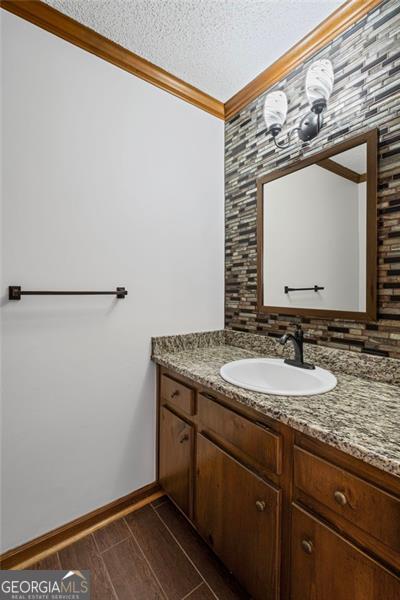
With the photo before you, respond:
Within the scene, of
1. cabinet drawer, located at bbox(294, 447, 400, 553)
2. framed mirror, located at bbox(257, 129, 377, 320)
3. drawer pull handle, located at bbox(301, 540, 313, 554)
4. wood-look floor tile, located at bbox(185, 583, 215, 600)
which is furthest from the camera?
framed mirror, located at bbox(257, 129, 377, 320)

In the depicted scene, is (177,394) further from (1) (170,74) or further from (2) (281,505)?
(1) (170,74)

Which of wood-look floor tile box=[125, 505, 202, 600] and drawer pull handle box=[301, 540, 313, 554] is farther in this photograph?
wood-look floor tile box=[125, 505, 202, 600]

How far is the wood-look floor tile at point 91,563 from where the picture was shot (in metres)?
1.16

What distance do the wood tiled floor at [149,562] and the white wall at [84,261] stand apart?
158 millimetres

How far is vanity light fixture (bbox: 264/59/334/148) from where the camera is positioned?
127 cm

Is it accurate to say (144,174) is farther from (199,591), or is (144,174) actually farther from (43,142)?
(199,591)

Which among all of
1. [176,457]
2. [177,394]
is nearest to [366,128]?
[177,394]

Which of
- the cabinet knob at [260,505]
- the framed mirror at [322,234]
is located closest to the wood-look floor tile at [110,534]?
the cabinet knob at [260,505]

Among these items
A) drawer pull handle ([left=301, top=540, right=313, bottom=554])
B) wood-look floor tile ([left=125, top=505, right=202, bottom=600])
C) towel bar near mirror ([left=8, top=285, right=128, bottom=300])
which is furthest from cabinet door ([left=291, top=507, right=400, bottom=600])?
towel bar near mirror ([left=8, top=285, right=128, bottom=300])

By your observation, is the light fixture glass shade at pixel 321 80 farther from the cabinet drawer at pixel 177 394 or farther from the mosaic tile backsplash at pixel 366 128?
the cabinet drawer at pixel 177 394

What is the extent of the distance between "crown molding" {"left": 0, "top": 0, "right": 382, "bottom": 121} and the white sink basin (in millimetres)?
1576

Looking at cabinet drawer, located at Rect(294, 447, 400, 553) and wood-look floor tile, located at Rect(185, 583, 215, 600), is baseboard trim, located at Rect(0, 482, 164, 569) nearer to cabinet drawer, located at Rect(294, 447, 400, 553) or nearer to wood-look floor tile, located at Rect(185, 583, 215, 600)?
wood-look floor tile, located at Rect(185, 583, 215, 600)

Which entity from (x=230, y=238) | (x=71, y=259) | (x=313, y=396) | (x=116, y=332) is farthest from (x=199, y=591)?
(x=230, y=238)

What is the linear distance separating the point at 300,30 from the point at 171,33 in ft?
2.11
